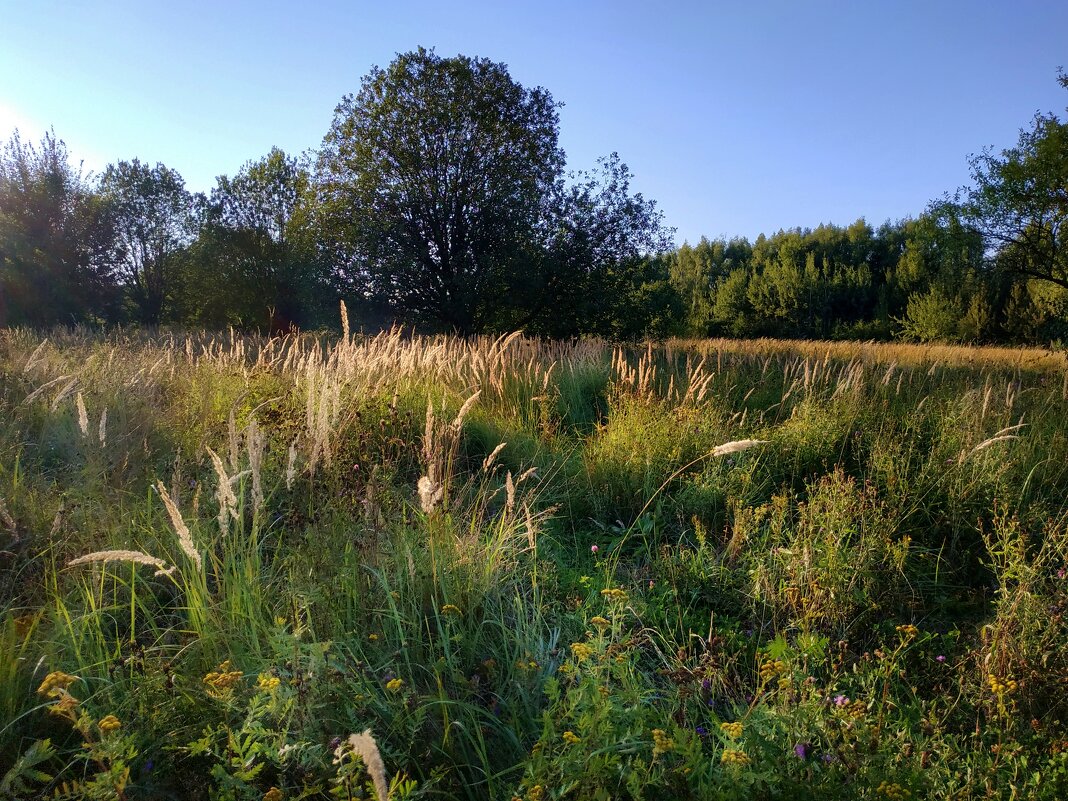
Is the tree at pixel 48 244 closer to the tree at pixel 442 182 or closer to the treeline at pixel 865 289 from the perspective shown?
the tree at pixel 442 182

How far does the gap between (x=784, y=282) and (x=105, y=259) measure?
44144mm

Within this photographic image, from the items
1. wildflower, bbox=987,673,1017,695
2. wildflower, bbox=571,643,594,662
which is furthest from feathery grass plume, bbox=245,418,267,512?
wildflower, bbox=987,673,1017,695

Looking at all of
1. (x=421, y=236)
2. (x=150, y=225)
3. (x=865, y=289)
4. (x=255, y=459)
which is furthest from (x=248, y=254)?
(x=865, y=289)

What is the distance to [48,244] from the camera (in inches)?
873

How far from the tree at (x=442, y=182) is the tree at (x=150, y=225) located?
15557 mm

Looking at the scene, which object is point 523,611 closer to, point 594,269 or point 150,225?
point 594,269

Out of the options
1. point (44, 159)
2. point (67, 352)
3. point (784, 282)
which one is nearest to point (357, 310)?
point (67, 352)

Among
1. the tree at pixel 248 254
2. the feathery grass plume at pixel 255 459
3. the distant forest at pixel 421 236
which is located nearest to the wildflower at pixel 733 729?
the feathery grass plume at pixel 255 459

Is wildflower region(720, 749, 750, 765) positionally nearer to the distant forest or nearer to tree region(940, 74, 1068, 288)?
the distant forest

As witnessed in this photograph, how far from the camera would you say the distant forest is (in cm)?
1744

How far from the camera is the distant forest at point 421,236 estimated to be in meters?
17.4

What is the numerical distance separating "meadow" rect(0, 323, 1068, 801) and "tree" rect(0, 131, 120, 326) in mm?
21171

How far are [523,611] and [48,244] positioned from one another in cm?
2705

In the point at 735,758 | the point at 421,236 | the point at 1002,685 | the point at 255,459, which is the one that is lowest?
the point at 1002,685
